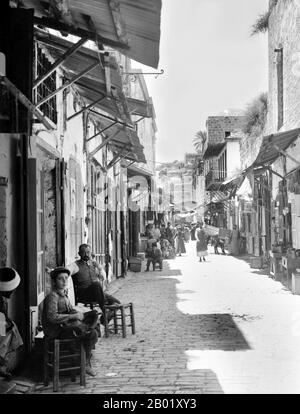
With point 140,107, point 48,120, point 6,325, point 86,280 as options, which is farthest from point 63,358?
point 140,107

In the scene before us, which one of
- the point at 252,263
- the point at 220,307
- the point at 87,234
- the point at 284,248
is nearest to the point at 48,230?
the point at 87,234

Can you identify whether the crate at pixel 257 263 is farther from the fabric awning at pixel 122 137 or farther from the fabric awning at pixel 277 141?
the fabric awning at pixel 122 137

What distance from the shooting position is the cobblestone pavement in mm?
5199

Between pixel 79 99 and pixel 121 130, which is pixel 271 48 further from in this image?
pixel 79 99

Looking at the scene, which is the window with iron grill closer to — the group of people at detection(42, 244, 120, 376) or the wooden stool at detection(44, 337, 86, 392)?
the group of people at detection(42, 244, 120, 376)

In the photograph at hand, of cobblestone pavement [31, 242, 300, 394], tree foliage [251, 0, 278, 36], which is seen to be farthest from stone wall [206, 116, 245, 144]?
cobblestone pavement [31, 242, 300, 394]

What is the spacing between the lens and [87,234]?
10703 millimetres

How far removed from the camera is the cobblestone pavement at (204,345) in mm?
5199

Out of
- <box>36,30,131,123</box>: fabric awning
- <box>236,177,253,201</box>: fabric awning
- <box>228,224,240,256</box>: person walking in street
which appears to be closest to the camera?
<box>36,30,131,123</box>: fabric awning

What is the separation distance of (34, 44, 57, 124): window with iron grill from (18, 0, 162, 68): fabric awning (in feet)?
2.90

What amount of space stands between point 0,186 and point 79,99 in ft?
16.0

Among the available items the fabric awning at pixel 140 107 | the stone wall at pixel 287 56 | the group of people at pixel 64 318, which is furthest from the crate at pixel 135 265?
the group of people at pixel 64 318

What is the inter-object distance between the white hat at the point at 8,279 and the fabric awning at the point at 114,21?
2523mm

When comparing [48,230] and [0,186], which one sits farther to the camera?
[48,230]
